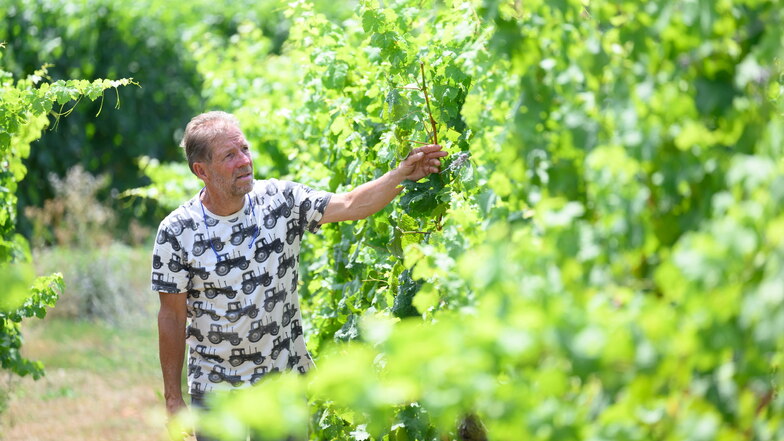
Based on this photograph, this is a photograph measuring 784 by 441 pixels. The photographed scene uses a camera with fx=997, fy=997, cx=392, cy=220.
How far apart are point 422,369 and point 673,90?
603 mm

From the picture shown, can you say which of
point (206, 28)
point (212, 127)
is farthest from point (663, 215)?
point (206, 28)

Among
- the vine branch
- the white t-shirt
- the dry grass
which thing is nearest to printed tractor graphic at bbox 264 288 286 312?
the white t-shirt

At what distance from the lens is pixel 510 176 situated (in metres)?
1.97

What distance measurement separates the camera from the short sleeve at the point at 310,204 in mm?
3619

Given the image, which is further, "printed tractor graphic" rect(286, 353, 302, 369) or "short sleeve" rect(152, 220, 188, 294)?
"printed tractor graphic" rect(286, 353, 302, 369)

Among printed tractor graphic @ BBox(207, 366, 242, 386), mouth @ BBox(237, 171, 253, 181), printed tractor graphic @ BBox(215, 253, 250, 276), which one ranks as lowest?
printed tractor graphic @ BBox(207, 366, 242, 386)

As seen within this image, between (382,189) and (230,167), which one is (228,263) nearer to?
(230,167)

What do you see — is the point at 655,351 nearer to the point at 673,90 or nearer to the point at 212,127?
the point at 673,90

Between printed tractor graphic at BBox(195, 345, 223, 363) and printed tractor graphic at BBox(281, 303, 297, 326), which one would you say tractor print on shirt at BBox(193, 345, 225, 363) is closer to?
printed tractor graphic at BBox(195, 345, 223, 363)

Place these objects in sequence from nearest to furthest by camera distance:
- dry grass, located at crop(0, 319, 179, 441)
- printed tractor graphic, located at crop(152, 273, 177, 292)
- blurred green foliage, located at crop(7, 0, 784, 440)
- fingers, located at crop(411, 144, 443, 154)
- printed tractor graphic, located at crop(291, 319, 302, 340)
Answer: blurred green foliage, located at crop(7, 0, 784, 440)
fingers, located at crop(411, 144, 443, 154)
printed tractor graphic, located at crop(152, 273, 177, 292)
printed tractor graphic, located at crop(291, 319, 302, 340)
dry grass, located at crop(0, 319, 179, 441)

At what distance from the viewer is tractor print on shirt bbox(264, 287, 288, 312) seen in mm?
3538

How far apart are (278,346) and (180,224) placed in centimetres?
56

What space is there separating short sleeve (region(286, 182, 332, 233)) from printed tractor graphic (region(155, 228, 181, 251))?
17.8 inches

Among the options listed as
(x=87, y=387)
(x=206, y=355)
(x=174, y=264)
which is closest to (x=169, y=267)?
(x=174, y=264)
